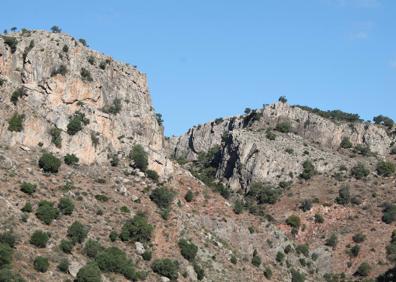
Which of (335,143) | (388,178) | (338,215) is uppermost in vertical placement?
(335,143)

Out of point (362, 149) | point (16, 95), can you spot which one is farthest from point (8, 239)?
point (362, 149)

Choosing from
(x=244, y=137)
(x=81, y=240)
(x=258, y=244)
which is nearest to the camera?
(x=81, y=240)

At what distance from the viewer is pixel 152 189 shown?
114m

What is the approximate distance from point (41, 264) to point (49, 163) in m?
25.0

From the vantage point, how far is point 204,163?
581 feet

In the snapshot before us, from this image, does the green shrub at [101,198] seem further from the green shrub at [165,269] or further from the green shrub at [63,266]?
the green shrub at [63,266]

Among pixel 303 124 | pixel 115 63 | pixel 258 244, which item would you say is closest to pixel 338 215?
pixel 258 244

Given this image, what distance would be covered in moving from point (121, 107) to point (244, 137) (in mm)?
33027

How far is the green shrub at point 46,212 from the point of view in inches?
3563

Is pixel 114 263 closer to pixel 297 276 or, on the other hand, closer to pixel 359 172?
pixel 297 276

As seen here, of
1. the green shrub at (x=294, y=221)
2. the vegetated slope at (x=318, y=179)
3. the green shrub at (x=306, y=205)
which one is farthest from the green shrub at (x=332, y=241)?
the green shrub at (x=306, y=205)

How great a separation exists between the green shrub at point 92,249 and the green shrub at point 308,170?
217ft

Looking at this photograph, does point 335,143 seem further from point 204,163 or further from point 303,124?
point 204,163

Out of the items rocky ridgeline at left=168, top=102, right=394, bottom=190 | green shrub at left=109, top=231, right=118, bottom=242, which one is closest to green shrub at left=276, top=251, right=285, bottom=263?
rocky ridgeline at left=168, top=102, right=394, bottom=190
